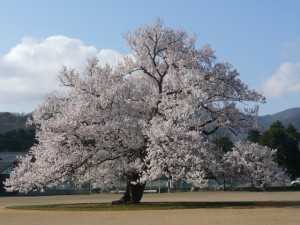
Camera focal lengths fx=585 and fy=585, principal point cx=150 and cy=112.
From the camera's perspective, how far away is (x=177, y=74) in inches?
1359

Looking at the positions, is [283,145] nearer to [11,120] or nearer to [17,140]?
[17,140]

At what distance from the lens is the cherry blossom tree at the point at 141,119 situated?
30.9 meters

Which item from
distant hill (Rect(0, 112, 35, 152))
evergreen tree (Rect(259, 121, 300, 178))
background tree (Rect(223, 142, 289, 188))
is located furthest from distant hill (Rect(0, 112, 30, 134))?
background tree (Rect(223, 142, 289, 188))

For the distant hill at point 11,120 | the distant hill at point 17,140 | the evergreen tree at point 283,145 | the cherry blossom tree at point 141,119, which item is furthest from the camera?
the distant hill at point 11,120

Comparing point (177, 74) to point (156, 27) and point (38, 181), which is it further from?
point (38, 181)

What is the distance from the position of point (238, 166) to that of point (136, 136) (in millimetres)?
6042

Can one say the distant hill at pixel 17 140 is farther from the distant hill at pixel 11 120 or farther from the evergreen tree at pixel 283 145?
the evergreen tree at pixel 283 145

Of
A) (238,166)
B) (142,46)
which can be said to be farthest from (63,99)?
(238,166)

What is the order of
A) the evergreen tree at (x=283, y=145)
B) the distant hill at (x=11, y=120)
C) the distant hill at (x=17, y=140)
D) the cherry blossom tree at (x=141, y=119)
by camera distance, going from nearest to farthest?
the cherry blossom tree at (x=141, y=119)
the evergreen tree at (x=283, y=145)
the distant hill at (x=17, y=140)
the distant hill at (x=11, y=120)

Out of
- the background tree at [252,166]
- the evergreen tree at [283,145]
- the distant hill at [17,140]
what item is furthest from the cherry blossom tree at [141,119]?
the distant hill at [17,140]

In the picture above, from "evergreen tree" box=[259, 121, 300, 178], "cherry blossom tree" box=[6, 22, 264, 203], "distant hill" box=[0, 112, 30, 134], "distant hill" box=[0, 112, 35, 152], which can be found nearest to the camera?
"cherry blossom tree" box=[6, 22, 264, 203]

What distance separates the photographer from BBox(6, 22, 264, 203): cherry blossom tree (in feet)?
101

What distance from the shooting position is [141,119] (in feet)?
110

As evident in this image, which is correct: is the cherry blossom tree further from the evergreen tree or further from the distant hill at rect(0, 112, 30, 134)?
the distant hill at rect(0, 112, 30, 134)
